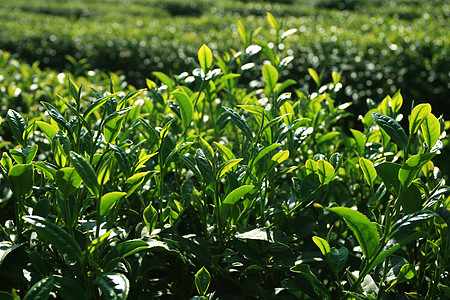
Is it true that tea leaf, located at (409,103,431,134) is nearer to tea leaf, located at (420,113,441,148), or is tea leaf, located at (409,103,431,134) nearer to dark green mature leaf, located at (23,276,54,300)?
tea leaf, located at (420,113,441,148)

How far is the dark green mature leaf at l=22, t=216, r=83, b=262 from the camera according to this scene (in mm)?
1085

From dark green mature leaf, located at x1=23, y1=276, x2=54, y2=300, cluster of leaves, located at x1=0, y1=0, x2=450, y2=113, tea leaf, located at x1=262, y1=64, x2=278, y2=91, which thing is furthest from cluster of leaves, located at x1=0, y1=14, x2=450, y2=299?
cluster of leaves, located at x1=0, y1=0, x2=450, y2=113

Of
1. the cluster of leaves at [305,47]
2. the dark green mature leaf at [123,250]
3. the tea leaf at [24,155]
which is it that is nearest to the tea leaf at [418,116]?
the dark green mature leaf at [123,250]

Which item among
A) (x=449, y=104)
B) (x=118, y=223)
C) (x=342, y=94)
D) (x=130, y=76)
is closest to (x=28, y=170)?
(x=118, y=223)

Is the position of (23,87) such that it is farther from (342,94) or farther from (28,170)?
(342,94)

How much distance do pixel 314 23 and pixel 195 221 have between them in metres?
6.80

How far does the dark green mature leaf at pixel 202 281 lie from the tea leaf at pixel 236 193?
212mm

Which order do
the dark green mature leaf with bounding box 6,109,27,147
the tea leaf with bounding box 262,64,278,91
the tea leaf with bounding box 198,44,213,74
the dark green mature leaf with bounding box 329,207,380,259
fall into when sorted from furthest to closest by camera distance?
the tea leaf with bounding box 262,64,278,91, the tea leaf with bounding box 198,44,213,74, the dark green mature leaf with bounding box 6,109,27,147, the dark green mature leaf with bounding box 329,207,380,259

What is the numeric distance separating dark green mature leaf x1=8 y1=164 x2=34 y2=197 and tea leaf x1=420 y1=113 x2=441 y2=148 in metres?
1.21

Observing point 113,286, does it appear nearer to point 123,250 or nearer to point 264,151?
point 123,250

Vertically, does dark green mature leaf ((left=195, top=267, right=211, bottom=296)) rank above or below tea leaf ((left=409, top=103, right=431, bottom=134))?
below

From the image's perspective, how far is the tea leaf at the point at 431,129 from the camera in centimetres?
134

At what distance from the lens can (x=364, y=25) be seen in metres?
7.34

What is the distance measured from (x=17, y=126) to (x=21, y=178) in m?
0.28
